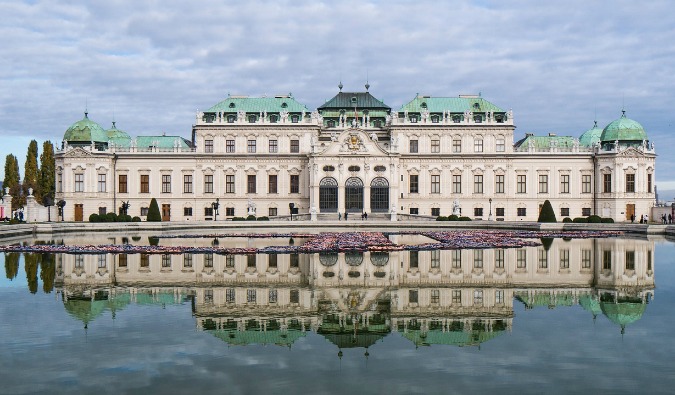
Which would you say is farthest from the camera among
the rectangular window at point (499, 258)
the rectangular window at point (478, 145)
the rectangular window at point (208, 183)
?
the rectangular window at point (208, 183)

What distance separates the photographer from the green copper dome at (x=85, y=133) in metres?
79.4

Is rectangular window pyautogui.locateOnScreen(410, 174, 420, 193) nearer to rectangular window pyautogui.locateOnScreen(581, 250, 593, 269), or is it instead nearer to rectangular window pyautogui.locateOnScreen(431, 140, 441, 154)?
rectangular window pyautogui.locateOnScreen(431, 140, 441, 154)

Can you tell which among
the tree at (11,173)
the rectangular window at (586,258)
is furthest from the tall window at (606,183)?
the tree at (11,173)

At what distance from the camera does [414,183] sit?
80.2 meters

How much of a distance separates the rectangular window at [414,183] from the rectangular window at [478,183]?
677cm

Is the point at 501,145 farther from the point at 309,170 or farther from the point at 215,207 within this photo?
the point at 215,207

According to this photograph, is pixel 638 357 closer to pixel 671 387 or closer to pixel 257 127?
pixel 671 387

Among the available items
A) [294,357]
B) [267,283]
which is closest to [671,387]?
[294,357]

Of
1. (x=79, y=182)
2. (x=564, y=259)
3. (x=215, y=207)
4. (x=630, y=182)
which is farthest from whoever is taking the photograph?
(x=79, y=182)

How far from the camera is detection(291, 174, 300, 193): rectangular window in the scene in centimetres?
8031

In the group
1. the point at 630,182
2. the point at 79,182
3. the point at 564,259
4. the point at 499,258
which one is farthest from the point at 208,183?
the point at 564,259

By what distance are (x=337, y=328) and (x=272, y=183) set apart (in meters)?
64.7

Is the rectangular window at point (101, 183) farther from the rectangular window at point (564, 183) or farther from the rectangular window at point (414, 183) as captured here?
the rectangular window at point (564, 183)

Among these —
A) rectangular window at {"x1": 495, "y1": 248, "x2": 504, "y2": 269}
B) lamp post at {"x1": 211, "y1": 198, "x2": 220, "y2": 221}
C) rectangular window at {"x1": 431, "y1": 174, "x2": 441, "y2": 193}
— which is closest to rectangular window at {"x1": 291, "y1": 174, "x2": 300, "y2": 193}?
lamp post at {"x1": 211, "y1": 198, "x2": 220, "y2": 221}
